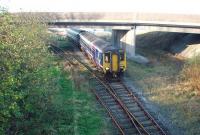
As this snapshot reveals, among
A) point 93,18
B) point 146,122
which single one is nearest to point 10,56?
point 146,122

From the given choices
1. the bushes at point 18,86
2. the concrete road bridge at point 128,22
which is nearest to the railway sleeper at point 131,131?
the bushes at point 18,86

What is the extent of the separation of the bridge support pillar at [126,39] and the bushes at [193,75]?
14025 mm

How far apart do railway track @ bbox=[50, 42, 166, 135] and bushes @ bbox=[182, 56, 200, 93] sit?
4.43m

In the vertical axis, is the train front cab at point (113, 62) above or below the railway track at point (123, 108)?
above

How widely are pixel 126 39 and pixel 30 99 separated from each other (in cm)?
3073

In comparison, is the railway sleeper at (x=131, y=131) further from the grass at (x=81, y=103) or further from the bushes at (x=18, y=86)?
the bushes at (x=18, y=86)

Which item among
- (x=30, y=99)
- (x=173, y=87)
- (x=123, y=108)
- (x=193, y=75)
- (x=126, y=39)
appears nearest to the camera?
(x=30, y=99)

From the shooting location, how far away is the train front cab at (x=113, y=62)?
29062 millimetres

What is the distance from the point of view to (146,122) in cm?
2125

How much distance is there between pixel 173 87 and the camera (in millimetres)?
27219

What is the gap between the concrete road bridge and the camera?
4209cm

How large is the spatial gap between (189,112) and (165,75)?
982cm

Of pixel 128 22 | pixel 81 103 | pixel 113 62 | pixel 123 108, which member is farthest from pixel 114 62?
pixel 128 22

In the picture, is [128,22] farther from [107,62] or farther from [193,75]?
[193,75]
